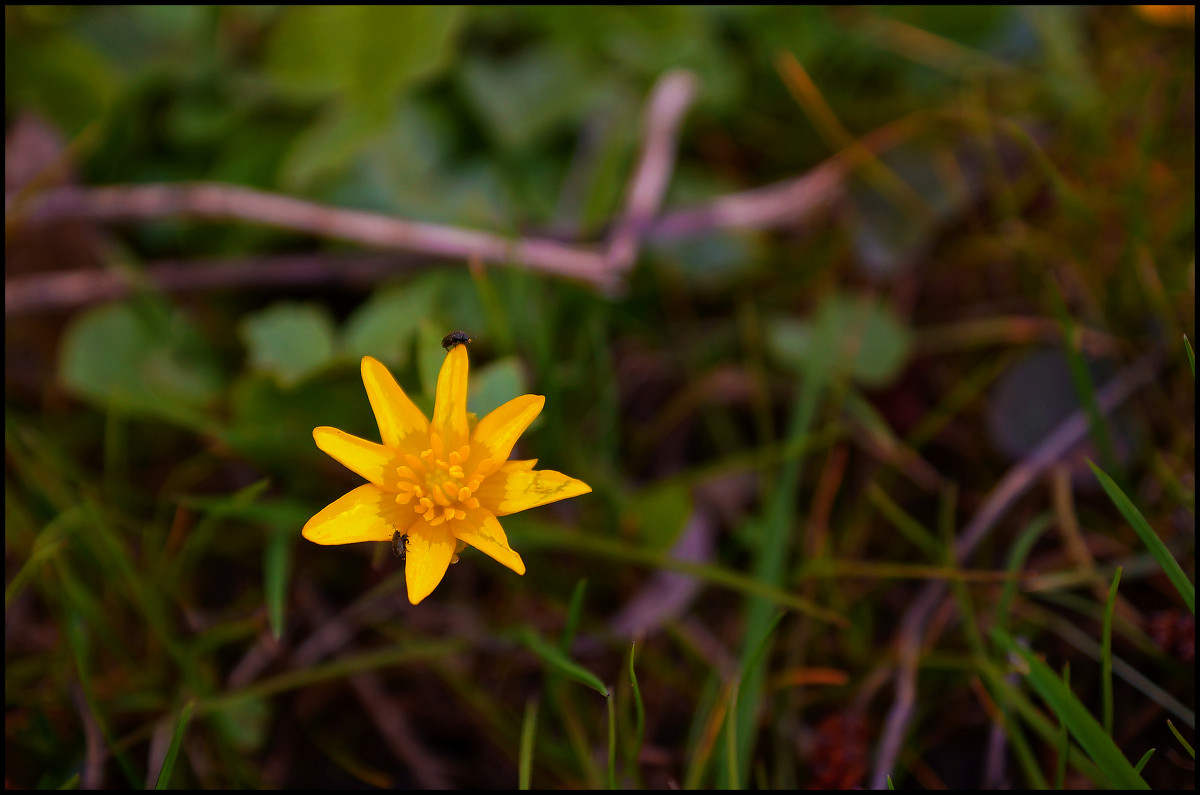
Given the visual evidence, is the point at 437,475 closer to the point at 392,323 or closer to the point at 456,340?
the point at 456,340

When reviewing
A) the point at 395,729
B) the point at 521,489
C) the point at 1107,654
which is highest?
the point at 521,489

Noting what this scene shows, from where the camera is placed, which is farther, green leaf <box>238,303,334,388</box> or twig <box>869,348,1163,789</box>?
green leaf <box>238,303,334,388</box>

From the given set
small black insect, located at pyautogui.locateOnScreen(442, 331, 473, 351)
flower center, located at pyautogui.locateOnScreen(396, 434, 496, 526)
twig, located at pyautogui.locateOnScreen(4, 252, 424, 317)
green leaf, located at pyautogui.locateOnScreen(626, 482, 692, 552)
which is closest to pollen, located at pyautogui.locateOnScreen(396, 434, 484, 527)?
flower center, located at pyautogui.locateOnScreen(396, 434, 496, 526)

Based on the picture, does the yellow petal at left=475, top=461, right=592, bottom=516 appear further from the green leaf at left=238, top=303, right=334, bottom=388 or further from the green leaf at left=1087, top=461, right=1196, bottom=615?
the green leaf at left=1087, top=461, right=1196, bottom=615

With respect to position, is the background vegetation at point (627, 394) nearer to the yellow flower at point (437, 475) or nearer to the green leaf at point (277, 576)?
the green leaf at point (277, 576)

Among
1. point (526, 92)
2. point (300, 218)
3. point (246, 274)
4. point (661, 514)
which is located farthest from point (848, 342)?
point (246, 274)

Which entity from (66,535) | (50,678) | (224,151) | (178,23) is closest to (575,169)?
(224,151)

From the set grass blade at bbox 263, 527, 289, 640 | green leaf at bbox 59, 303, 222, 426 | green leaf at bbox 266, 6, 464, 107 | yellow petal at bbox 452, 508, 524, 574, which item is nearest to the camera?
yellow petal at bbox 452, 508, 524, 574
